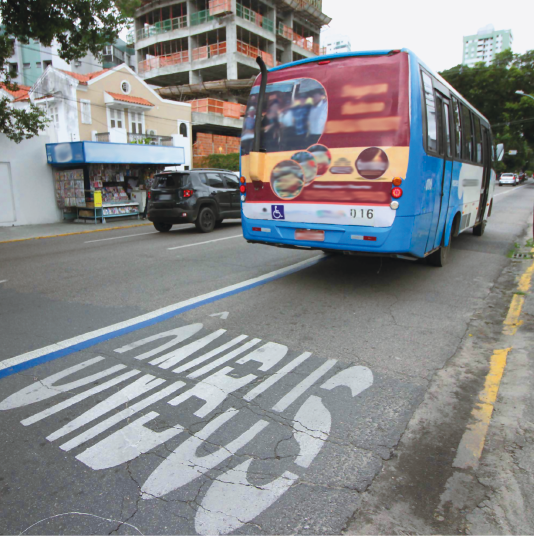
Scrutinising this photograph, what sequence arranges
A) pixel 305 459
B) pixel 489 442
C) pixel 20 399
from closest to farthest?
1. pixel 305 459
2. pixel 489 442
3. pixel 20 399

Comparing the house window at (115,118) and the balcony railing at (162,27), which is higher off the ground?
the balcony railing at (162,27)

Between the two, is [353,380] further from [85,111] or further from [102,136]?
[85,111]

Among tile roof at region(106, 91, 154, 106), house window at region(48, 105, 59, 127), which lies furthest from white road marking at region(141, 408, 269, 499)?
house window at region(48, 105, 59, 127)

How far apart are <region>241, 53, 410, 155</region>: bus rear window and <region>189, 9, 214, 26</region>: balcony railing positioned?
42524mm

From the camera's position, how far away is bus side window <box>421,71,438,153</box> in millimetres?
5673

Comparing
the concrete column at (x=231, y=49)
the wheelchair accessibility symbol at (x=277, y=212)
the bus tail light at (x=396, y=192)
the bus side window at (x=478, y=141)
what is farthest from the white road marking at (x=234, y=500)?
the concrete column at (x=231, y=49)

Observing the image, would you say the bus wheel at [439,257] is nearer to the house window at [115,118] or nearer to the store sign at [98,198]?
the store sign at [98,198]

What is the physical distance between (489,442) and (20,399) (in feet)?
11.3

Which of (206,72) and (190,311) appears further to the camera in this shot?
(206,72)

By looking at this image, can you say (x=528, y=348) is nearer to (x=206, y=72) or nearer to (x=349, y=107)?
(x=349, y=107)

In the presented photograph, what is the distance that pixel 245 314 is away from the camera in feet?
17.8

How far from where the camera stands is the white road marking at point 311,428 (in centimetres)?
278

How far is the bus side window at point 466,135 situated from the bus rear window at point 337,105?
323 centimetres

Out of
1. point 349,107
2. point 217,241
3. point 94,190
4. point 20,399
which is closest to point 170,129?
point 94,190
